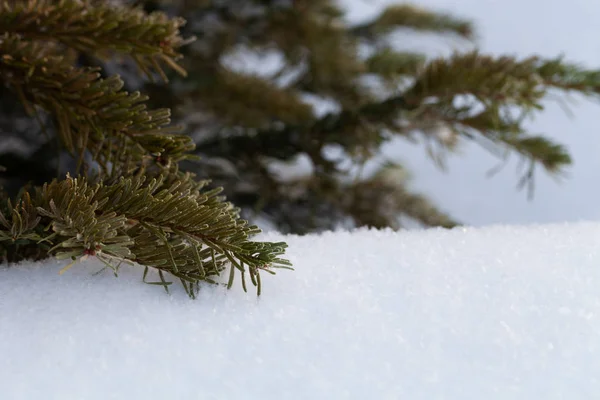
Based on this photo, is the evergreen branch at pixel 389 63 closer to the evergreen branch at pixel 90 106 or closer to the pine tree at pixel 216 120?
the pine tree at pixel 216 120

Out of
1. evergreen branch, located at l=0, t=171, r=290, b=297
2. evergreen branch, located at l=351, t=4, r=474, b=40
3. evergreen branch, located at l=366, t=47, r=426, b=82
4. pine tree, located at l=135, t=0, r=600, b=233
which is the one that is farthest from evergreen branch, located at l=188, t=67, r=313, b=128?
evergreen branch, located at l=0, t=171, r=290, b=297

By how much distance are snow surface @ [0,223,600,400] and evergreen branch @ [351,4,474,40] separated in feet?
2.30

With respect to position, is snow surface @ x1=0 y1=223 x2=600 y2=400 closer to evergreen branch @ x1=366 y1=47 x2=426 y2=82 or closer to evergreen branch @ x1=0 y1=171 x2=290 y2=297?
evergreen branch @ x1=0 y1=171 x2=290 y2=297

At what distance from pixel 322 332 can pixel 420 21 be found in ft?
2.67

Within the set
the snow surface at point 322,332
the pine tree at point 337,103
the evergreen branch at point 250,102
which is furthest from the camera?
the evergreen branch at point 250,102

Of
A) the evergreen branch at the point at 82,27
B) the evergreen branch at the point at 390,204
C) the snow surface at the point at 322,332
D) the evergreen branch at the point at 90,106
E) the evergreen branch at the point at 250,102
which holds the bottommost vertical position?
the evergreen branch at the point at 390,204

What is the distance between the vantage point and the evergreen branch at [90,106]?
15.6 inches

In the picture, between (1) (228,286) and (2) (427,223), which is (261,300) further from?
(2) (427,223)

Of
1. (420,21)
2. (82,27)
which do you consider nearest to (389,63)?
(420,21)

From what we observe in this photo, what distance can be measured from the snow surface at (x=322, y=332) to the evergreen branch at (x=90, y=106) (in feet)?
0.28

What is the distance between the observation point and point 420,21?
1025 mm

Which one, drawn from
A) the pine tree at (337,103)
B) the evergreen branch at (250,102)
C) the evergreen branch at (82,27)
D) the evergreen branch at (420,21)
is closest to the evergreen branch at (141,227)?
the evergreen branch at (82,27)

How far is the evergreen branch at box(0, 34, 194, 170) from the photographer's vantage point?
397 mm

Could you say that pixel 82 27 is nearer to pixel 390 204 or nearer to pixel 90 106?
pixel 90 106
